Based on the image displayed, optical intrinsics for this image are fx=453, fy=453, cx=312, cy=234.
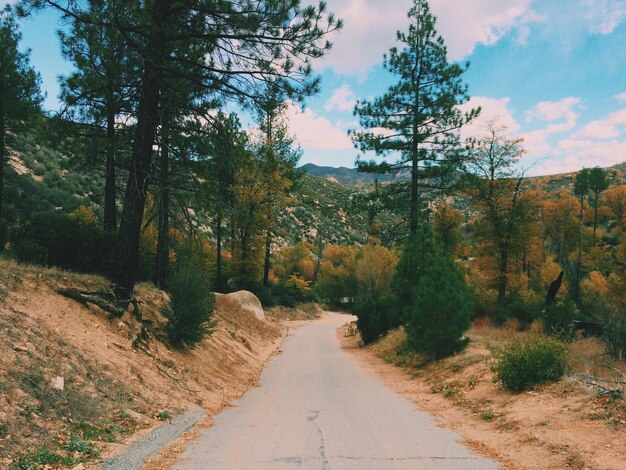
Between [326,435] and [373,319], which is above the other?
[326,435]

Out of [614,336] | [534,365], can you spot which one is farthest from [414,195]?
[534,365]

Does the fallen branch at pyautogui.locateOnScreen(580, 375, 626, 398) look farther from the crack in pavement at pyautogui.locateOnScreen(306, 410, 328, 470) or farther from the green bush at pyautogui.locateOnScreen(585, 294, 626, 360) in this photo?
the green bush at pyautogui.locateOnScreen(585, 294, 626, 360)

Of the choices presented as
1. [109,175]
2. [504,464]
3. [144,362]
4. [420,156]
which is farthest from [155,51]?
[420,156]

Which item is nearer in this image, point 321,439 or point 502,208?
point 321,439

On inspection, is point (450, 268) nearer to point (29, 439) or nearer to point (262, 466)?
point (262, 466)

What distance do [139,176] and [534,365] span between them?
10082 millimetres

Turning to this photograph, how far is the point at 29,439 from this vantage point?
197 inches

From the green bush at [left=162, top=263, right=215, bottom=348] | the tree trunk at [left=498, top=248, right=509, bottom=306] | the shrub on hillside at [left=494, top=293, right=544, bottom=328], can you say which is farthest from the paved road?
the tree trunk at [left=498, top=248, right=509, bottom=306]

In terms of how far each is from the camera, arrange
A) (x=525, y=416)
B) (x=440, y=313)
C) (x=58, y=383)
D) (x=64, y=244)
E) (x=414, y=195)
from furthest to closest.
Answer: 1. (x=414, y=195)
2. (x=440, y=313)
3. (x=64, y=244)
4. (x=525, y=416)
5. (x=58, y=383)

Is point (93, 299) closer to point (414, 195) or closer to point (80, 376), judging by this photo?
point (80, 376)

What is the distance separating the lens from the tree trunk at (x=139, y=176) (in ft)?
36.8

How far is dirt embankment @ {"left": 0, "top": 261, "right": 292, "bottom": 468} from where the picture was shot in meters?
→ 5.27

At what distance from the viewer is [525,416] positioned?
25.3 ft

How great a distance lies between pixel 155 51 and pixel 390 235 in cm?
1618
